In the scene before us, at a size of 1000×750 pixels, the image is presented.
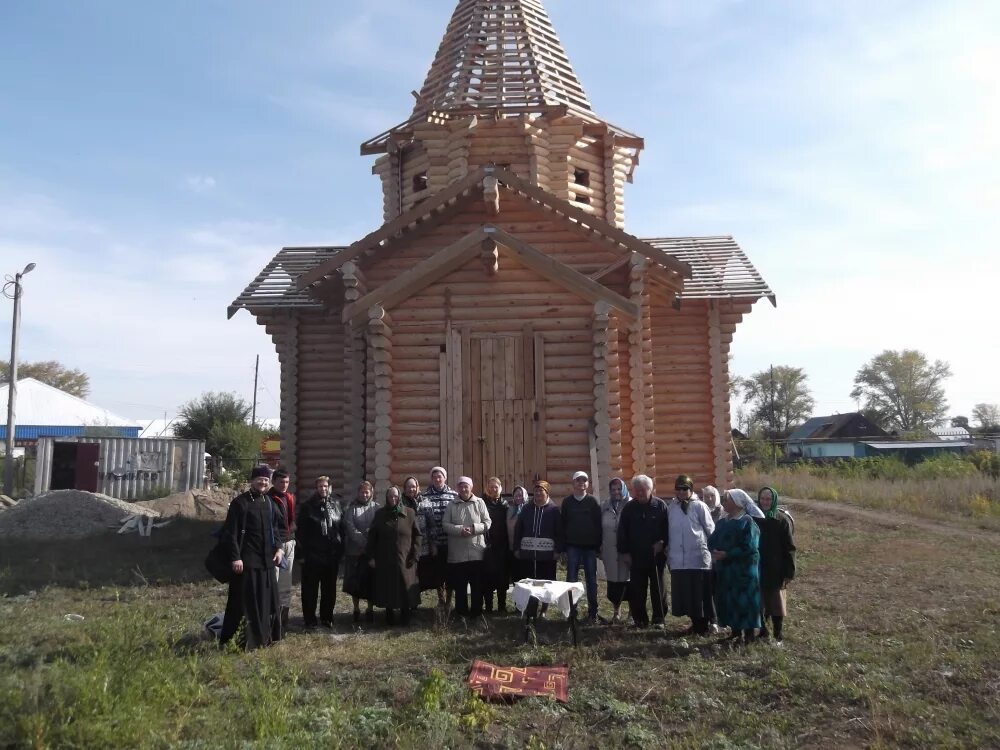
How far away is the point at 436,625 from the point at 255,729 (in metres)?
3.01

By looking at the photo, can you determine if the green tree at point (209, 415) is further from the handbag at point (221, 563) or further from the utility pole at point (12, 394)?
the handbag at point (221, 563)

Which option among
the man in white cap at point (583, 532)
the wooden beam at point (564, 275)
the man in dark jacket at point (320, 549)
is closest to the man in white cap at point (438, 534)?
the man in dark jacket at point (320, 549)

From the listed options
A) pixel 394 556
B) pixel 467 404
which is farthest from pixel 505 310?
pixel 394 556

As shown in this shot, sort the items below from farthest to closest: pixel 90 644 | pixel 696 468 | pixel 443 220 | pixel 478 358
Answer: pixel 696 468 < pixel 443 220 < pixel 478 358 < pixel 90 644

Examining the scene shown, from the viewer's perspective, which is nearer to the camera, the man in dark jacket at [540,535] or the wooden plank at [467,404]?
the man in dark jacket at [540,535]

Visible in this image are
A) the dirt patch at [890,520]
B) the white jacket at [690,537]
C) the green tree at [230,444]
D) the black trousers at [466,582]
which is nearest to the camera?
the white jacket at [690,537]

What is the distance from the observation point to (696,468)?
15.3 m

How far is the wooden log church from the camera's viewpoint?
11.3 m

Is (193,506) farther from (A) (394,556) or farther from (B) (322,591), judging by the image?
(A) (394,556)

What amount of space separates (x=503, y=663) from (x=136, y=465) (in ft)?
68.7

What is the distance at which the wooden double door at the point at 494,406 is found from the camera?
444 inches

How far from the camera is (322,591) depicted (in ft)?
26.3

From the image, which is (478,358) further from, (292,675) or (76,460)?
(76,460)

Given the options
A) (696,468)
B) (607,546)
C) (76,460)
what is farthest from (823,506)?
(76,460)
